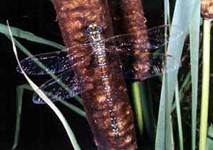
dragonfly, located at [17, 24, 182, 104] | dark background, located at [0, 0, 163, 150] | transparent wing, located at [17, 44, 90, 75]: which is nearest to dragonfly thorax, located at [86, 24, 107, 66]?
dragonfly, located at [17, 24, 182, 104]

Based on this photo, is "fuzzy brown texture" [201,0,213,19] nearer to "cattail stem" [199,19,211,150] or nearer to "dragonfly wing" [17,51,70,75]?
"cattail stem" [199,19,211,150]

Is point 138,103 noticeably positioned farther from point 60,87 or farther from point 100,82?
point 100,82

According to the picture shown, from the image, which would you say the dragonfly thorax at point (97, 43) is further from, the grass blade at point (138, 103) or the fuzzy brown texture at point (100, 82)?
the grass blade at point (138, 103)

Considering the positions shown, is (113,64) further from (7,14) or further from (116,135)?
(7,14)

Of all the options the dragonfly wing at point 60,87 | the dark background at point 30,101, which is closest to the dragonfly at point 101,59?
the dragonfly wing at point 60,87

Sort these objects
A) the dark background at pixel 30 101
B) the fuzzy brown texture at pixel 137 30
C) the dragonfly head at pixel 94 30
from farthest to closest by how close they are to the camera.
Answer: the dark background at pixel 30 101
the fuzzy brown texture at pixel 137 30
the dragonfly head at pixel 94 30

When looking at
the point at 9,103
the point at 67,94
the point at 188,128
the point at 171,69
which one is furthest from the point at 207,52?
the point at 9,103
